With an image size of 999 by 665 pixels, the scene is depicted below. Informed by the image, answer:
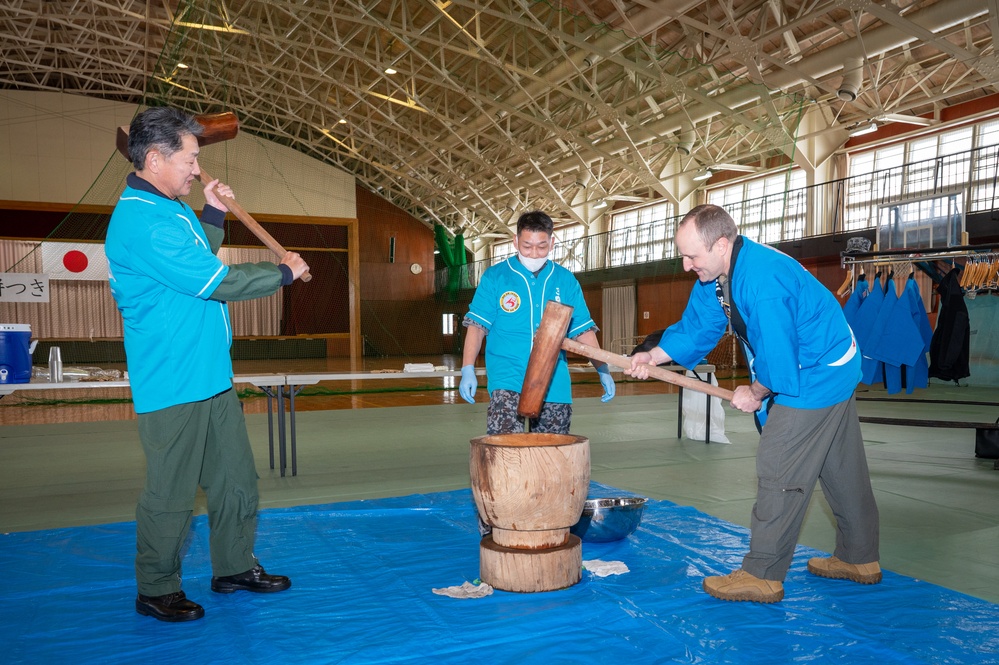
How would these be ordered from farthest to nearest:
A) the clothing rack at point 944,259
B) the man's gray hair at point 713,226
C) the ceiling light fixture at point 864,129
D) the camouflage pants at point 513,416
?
the ceiling light fixture at point 864,129 → the clothing rack at point 944,259 → the camouflage pants at point 513,416 → the man's gray hair at point 713,226

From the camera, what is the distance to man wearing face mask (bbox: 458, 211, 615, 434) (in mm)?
3459

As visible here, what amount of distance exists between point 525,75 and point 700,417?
492 inches

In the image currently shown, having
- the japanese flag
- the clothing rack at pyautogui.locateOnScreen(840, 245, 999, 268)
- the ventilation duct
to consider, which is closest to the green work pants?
the clothing rack at pyautogui.locateOnScreen(840, 245, 999, 268)

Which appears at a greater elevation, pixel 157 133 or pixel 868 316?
pixel 157 133

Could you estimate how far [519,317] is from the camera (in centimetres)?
351

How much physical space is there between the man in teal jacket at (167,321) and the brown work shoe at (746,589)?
1.88 metres

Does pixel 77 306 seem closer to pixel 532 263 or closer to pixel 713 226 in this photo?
pixel 532 263

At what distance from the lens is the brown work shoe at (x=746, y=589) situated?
259 centimetres

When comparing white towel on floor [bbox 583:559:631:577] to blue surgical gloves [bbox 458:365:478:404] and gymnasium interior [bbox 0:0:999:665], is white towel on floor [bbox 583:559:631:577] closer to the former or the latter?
gymnasium interior [bbox 0:0:999:665]

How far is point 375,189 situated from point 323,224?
229cm

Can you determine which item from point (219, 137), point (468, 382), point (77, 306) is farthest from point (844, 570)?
point (77, 306)

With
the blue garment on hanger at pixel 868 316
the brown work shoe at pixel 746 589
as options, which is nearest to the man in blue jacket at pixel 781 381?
the brown work shoe at pixel 746 589

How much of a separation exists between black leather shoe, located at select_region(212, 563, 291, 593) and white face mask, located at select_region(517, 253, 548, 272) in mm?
1846

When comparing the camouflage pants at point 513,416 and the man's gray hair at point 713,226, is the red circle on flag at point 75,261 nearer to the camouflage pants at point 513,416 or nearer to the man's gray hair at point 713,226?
the camouflage pants at point 513,416
